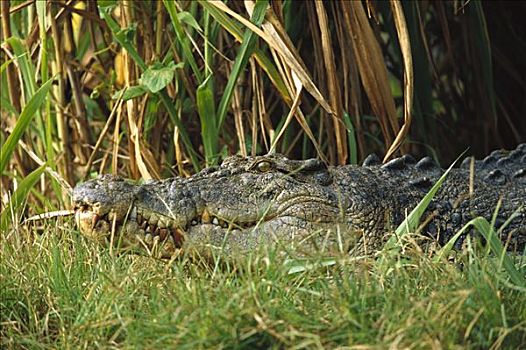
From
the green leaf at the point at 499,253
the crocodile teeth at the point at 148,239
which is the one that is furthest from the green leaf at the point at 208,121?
the green leaf at the point at 499,253

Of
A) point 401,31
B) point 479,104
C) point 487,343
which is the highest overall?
point 401,31

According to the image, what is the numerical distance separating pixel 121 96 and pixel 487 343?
2210 mm

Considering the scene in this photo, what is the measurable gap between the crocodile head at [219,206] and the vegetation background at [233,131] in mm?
154

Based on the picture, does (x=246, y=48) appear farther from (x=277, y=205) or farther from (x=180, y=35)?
(x=277, y=205)

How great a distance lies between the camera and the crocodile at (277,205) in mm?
3252

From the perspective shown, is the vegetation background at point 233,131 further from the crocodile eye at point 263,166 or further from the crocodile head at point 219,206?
the crocodile eye at point 263,166

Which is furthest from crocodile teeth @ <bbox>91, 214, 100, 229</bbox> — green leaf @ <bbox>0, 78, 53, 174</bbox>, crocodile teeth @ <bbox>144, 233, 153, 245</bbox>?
green leaf @ <bbox>0, 78, 53, 174</bbox>

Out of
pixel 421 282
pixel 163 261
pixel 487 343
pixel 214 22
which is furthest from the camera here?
pixel 214 22

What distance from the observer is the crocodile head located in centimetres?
325

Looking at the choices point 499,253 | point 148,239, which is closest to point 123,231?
point 148,239

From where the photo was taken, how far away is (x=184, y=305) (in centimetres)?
239

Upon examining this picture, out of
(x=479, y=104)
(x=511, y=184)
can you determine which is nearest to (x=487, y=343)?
(x=511, y=184)

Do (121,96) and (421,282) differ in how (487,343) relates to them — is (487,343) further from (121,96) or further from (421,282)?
(121,96)

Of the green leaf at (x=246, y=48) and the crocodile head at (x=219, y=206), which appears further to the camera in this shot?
the green leaf at (x=246, y=48)
